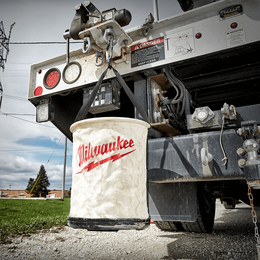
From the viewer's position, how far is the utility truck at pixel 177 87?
4.64 ft

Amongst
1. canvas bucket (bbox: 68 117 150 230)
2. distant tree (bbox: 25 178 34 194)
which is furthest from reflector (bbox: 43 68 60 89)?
distant tree (bbox: 25 178 34 194)

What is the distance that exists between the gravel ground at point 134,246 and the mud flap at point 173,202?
34 cm

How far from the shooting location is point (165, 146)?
1.56m

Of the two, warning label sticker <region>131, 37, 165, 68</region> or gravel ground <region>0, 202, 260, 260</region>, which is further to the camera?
gravel ground <region>0, 202, 260, 260</region>

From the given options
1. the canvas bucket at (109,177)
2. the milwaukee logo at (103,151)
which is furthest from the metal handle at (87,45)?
the milwaukee logo at (103,151)

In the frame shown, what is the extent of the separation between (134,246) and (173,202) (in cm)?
75

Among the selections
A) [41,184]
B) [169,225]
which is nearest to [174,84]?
[169,225]

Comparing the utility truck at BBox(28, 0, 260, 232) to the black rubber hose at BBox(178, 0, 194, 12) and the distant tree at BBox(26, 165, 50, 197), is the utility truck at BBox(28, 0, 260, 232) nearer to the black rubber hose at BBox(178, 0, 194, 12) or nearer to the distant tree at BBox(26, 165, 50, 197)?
the black rubber hose at BBox(178, 0, 194, 12)

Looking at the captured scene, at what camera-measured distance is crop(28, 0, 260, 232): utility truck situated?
1.41m

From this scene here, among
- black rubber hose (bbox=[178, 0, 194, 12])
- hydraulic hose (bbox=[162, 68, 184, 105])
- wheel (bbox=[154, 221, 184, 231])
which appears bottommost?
wheel (bbox=[154, 221, 184, 231])

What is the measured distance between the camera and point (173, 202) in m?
1.83

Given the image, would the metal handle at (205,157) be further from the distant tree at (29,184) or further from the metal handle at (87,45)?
the distant tree at (29,184)

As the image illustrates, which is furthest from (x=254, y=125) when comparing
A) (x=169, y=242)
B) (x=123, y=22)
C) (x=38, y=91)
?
(x=38, y=91)

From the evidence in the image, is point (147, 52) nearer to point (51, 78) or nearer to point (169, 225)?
point (51, 78)
